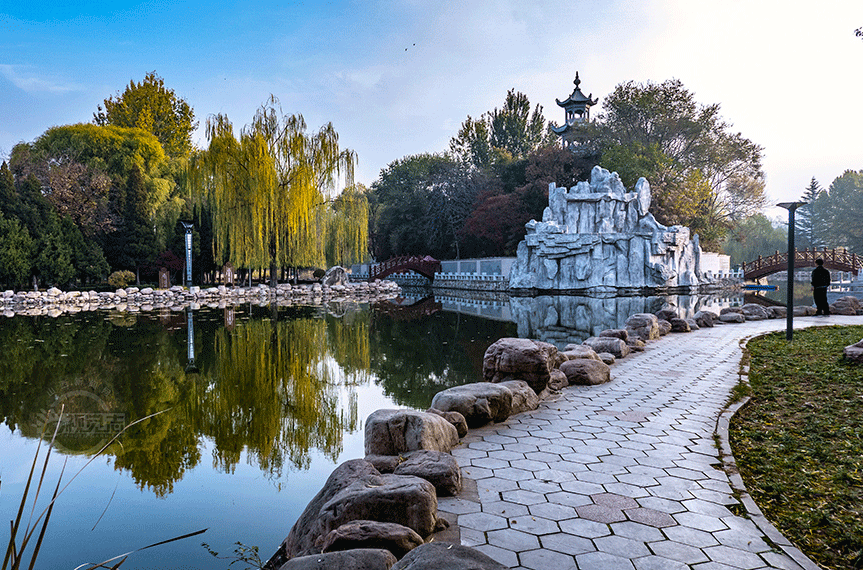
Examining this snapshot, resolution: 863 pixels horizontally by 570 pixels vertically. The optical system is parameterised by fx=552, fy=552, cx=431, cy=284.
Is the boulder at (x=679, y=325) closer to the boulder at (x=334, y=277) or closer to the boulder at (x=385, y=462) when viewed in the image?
the boulder at (x=385, y=462)

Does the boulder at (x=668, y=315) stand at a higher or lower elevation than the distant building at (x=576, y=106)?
lower

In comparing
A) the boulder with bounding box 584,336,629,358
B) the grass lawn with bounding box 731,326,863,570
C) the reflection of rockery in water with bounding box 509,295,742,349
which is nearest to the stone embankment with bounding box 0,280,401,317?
the reflection of rockery in water with bounding box 509,295,742,349

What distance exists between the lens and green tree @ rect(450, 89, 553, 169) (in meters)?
46.6

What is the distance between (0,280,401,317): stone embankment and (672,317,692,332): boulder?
48.8ft

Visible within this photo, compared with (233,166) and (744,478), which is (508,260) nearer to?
(233,166)

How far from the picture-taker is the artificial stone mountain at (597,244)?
2506 centimetres

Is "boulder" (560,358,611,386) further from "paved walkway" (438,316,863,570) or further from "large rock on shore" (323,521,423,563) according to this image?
"large rock on shore" (323,521,423,563)

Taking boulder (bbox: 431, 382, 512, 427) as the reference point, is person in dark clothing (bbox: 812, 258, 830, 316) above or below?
above

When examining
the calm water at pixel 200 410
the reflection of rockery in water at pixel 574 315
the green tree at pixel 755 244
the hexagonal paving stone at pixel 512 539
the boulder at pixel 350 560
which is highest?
Answer: the green tree at pixel 755 244

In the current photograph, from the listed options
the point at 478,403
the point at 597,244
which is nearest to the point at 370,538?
the point at 478,403

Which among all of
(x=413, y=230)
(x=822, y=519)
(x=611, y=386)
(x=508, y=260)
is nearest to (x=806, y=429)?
(x=822, y=519)

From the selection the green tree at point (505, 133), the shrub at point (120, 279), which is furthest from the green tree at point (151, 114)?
the green tree at point (505, 133)

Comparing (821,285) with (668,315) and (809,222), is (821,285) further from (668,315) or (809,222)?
(809,222)

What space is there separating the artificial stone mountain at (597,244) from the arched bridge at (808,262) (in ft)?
35.5
